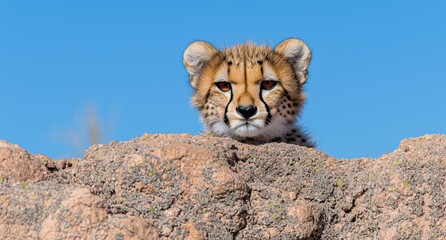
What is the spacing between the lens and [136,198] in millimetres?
2668

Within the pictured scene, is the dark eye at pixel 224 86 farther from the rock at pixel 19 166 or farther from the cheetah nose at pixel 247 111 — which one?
the rock at pixel 19 166

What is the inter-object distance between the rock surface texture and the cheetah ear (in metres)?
1.25

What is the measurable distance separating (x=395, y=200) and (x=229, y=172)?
2.21 ft

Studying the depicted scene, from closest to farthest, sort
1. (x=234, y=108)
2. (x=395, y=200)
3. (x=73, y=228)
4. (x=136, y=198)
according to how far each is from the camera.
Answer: (x=73, y=228) < (x=136, y=198) < (x=395, y=200) < (x=234, y=108)

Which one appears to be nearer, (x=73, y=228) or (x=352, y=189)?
(x=73, y=228)

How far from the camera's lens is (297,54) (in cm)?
439

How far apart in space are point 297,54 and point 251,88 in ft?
1.93

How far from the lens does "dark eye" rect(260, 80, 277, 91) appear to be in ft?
13.1

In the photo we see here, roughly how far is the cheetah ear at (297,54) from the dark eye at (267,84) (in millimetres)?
306

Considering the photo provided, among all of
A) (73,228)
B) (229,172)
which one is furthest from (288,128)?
(73,228)

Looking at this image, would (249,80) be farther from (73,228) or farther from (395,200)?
(73,228)

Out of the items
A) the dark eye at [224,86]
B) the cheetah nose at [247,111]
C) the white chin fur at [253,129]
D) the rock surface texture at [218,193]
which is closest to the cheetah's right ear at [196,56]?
the dark eye at [224,86]

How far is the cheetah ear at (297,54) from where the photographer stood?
433 cm

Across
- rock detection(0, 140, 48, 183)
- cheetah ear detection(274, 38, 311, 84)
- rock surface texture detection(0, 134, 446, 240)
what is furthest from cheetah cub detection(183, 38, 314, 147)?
rock detection(0, 140, 48, 183)
